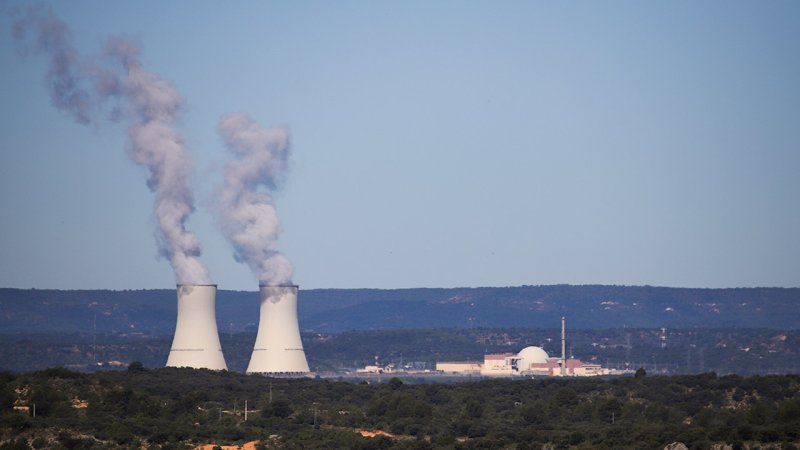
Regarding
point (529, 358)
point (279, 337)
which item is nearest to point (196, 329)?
point (279, 337)

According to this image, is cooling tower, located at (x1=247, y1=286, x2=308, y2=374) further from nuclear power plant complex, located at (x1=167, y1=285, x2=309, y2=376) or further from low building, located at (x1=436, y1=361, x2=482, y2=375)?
low building, located at (x1=436, y1=361, x2=482, y2=375)

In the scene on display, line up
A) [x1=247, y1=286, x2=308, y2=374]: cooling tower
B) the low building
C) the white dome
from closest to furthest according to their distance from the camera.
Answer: [x1=247, y1=286, x2=308, y2=374]: cooling tower → the white dome → the low building

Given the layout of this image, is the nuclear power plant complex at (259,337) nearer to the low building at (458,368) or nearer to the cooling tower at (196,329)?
the cooling tower at (196,329)

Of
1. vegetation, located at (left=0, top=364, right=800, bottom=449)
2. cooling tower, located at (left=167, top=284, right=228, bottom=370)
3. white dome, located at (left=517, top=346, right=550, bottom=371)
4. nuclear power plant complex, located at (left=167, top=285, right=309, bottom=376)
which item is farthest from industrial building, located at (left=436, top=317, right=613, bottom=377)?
cooling tower, located at (left=167, top=284, right=228, bottom=370)

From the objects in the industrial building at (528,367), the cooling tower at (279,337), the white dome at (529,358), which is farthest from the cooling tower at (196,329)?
the white dome at (529,358)

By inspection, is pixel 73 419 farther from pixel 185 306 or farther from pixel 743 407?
pixel 743 407

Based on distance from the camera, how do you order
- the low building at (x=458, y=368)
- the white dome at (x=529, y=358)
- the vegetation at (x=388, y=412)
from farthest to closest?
1. the low building at (x=458, y=368)
2. the white dome at (x=529, y=358)
3. the vegetation at (x=388, y=412)
